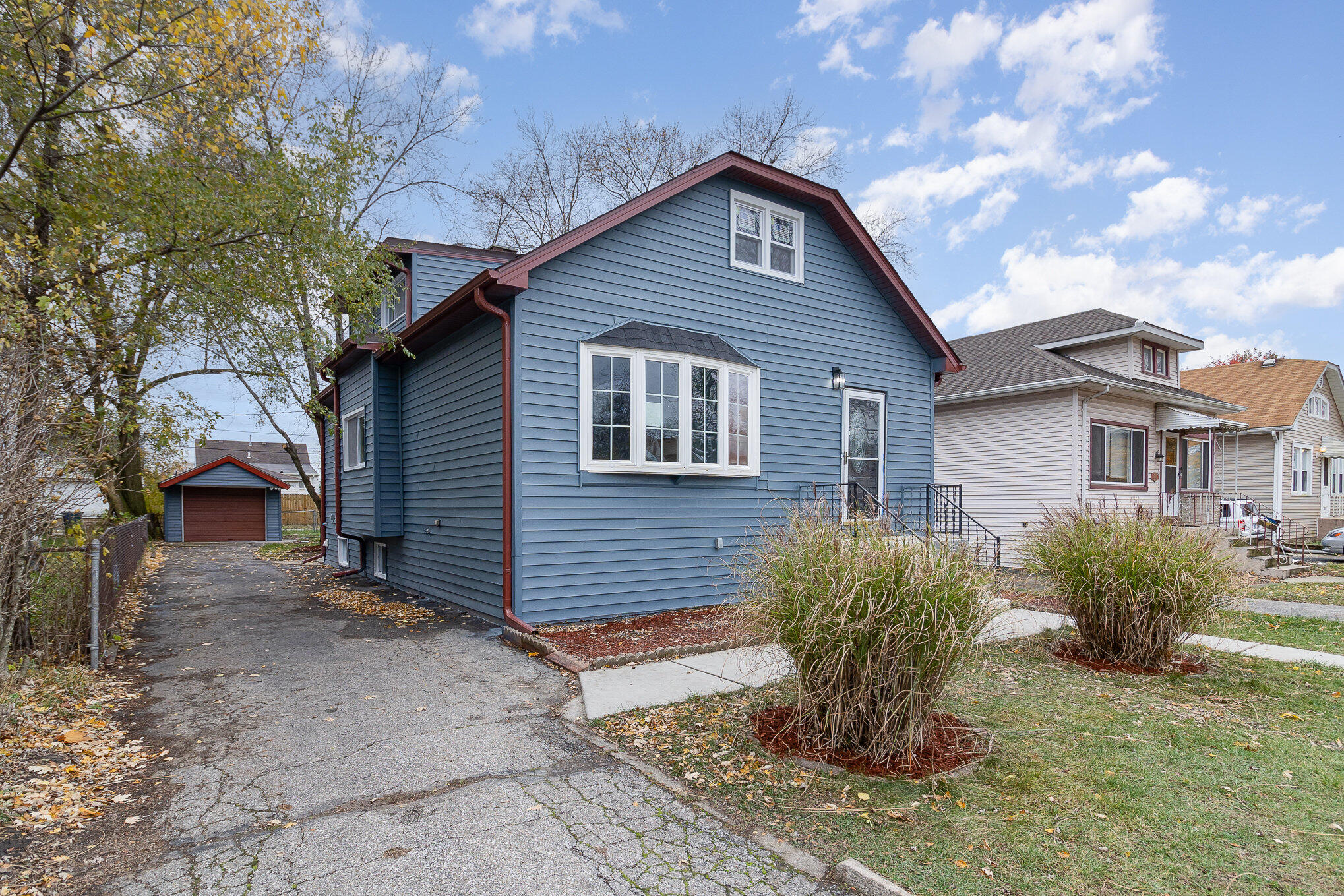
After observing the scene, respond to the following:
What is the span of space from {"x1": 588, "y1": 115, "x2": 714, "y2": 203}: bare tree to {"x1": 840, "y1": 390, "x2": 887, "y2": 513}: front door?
14.8 m

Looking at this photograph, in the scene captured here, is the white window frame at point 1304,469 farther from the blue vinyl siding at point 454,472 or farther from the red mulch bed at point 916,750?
the blue vinyl siding at point 454,472

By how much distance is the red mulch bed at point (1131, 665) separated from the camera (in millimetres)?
5949

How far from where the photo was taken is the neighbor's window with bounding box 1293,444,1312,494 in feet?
74.7

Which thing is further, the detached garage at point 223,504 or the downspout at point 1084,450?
the detached garage at point 223,504

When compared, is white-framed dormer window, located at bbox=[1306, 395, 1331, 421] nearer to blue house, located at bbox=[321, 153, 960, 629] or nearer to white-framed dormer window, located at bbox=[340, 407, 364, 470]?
blue house, located at bbox=[321, 153, 960, 629]

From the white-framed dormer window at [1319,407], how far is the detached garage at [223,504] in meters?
37.5

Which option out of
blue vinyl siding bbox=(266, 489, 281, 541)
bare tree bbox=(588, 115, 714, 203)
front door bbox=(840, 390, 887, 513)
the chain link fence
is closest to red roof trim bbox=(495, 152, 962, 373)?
front door bbox=(840, 390, 887, 513)

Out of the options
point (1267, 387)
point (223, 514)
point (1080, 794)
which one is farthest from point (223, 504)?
point (1267, 387)

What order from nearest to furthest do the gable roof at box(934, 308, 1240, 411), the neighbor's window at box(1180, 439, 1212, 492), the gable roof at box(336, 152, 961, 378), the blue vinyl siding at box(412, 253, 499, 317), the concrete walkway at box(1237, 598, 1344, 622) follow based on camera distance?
the gable roof at box(336, 152, 961, 378)
the concrete walkway at box(1237, 598, 1344, 622)
the blue vinyl siding at box(412, 253, 499, 317)
the gable roof at box(934, 308, 1240, 411)
the neighbor's window at box(1180, 439, 1212, 492)

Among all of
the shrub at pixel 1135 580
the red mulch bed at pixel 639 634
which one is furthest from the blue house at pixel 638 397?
the shrub at pixel 1135 580

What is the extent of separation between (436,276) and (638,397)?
5.30 meters

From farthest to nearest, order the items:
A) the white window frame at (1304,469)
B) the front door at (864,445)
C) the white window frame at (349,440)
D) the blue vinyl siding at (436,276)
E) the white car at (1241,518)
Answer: the white window frame at (1304,469)
the white car at (1241,518)
the white window frame at (349,440)
the blue vinyl siding at (436,276)
the front door at (864,445)

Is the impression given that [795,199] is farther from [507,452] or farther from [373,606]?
[373,606]

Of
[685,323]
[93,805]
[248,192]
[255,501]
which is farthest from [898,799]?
[255,501]
